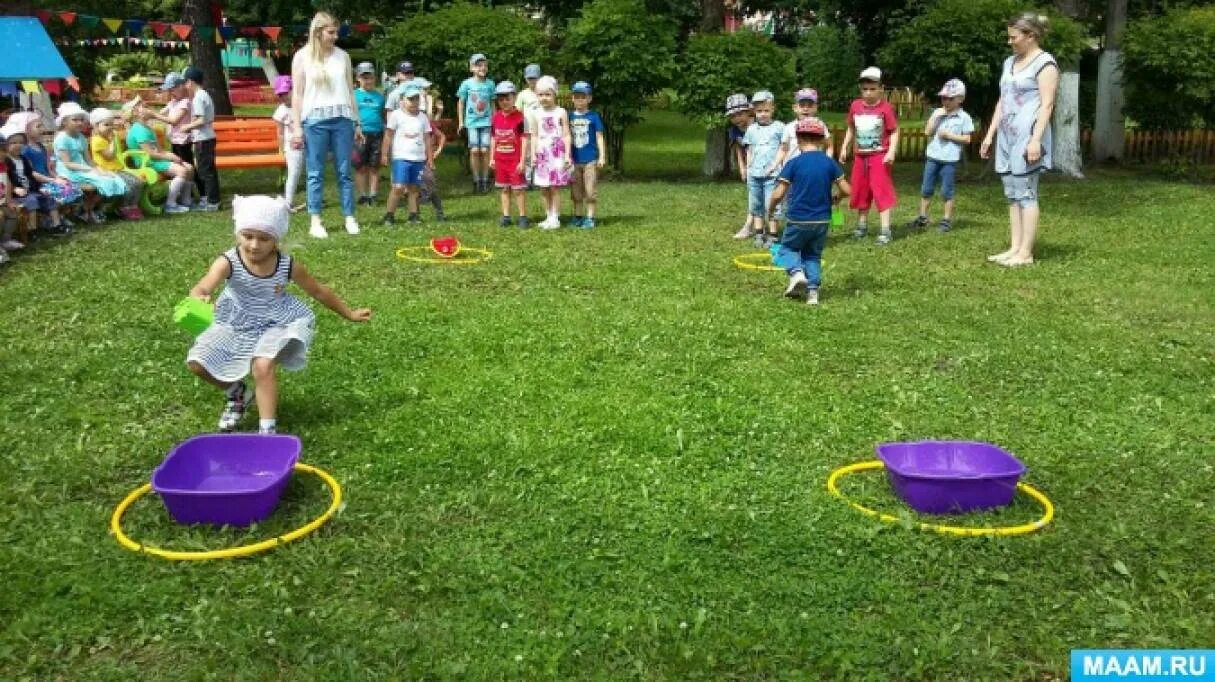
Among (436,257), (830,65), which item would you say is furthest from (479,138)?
(830,65)

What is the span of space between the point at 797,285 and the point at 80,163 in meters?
8.63

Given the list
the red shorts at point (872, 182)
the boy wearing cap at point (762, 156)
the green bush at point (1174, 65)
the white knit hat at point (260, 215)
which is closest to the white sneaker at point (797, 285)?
the boy wearing cap at point (762, 156)

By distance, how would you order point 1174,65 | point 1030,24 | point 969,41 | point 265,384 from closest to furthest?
1. point 265,384
2. point 1030,24
3. point 969,41
4. point 1174,65

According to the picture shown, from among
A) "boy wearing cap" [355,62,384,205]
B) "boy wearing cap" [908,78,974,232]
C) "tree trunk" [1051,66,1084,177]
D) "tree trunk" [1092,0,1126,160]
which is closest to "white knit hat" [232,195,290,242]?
"boy wearing cap" [908,78,974,232]

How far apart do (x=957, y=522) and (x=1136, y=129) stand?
18467 mm

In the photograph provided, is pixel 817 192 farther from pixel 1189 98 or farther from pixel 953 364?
pixel 1189 98

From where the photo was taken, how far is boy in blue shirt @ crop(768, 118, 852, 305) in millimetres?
8070

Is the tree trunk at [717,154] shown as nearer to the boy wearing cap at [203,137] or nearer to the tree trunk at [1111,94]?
the tree trunk at [1111,94]

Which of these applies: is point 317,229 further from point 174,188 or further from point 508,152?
point 174,188

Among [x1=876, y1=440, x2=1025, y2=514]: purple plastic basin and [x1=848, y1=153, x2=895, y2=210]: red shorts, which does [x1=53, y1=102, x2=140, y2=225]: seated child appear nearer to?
[x1=848, y1=153, x2=895, y2=210]: red shorts

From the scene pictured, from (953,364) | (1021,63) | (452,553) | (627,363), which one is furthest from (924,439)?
(1021,63)

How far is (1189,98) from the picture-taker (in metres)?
17.2

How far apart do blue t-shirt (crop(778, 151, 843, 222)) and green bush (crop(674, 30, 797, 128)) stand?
8872 mm

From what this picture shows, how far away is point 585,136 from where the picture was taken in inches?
460
